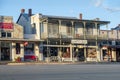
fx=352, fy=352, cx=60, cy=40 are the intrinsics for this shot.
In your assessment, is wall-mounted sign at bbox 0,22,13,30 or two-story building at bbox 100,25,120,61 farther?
two-story building at bbox 100,25,120,61

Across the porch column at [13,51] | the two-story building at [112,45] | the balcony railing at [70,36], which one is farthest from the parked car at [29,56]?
the two-story building at [112,45]

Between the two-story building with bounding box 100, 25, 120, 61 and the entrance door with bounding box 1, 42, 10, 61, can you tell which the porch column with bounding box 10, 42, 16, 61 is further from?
the two-story building with bounding box 100, 25, 120, 61

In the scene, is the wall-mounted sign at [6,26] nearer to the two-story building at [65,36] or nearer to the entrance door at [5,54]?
the entrance door at [5,54]

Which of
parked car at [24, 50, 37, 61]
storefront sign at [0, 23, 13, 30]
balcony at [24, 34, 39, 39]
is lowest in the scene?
parked car at [24, 50, 37, 61]

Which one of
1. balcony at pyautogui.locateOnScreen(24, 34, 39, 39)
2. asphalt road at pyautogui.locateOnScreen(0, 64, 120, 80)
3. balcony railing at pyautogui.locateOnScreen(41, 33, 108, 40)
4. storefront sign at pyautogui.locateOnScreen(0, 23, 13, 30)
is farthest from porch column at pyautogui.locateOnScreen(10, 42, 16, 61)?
asphalt road at pyautogui.locateOnScreen(0, 64, 120, 80)

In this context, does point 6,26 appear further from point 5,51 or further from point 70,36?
point 70,36

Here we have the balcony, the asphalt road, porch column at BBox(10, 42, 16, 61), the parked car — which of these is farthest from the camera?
the balcony

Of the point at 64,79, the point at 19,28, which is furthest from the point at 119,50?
the point at 64,79

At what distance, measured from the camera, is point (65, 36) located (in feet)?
181

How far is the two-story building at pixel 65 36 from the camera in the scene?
53094mm

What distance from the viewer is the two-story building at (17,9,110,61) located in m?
53.1

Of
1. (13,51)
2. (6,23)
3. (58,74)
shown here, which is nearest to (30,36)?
(13,51)

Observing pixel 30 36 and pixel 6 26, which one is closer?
pixel 6 26

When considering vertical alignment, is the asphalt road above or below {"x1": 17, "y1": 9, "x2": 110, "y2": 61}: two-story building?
below
